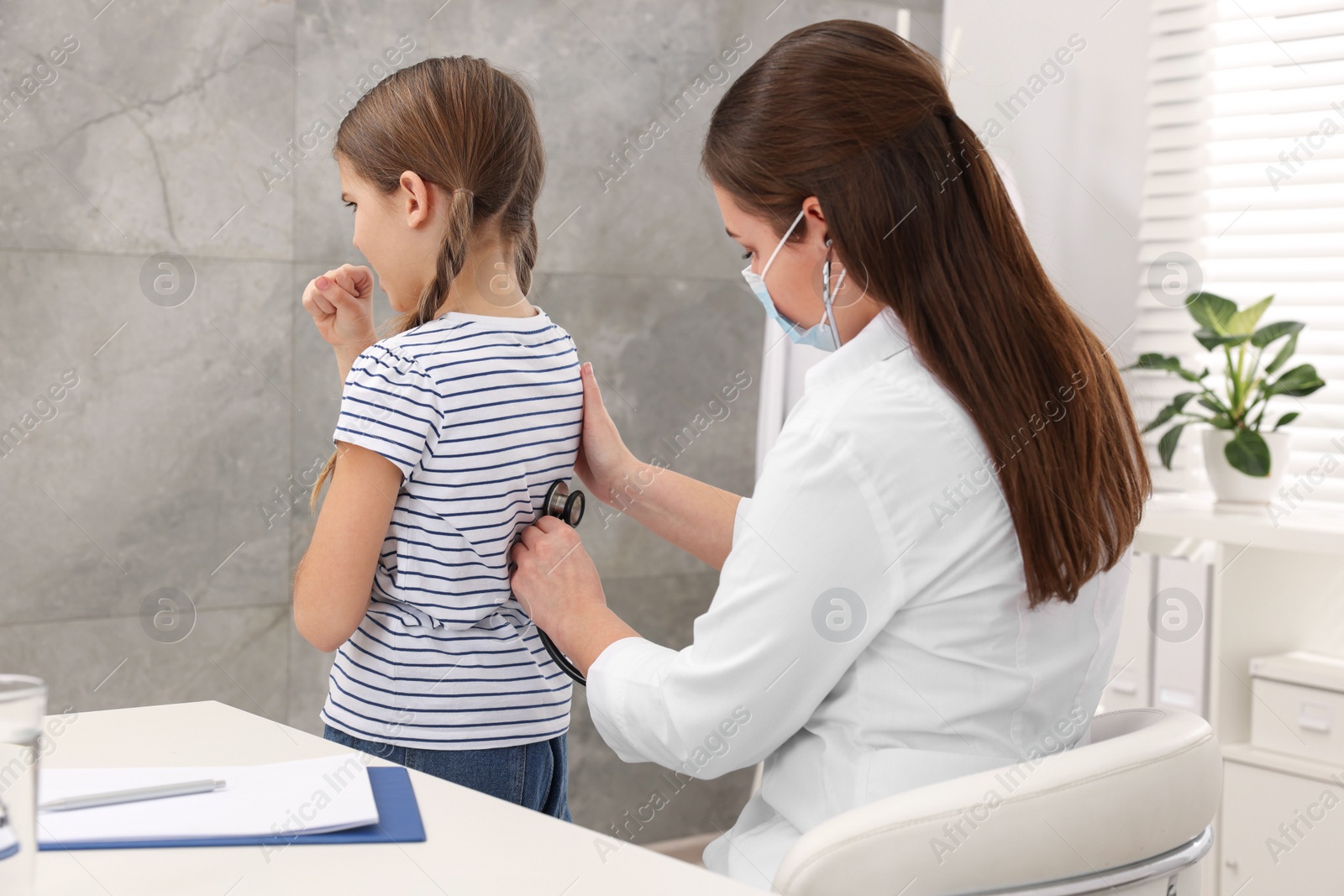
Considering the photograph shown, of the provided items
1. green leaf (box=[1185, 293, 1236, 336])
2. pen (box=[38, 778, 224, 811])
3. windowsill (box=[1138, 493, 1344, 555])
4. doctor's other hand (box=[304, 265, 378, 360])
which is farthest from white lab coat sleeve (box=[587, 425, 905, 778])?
green leaf (box=[1185, 293, 1236, 336])

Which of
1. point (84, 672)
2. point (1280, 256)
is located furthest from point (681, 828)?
point (1280, 256)

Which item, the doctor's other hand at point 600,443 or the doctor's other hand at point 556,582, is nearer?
the doctor's other hand at point 556,582

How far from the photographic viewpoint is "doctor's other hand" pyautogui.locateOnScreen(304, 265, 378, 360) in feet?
4.76

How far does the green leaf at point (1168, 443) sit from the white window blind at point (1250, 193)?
0.19 m

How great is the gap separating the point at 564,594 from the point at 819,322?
14.3 inches

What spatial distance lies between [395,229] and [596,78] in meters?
1.57

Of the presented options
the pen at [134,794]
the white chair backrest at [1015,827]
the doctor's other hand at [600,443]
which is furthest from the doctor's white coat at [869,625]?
the doctor's other hand at [600,443]

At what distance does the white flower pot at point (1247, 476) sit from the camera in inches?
91.1

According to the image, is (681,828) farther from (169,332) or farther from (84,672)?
(169,332)

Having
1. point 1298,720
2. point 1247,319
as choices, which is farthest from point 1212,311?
point 1298,720

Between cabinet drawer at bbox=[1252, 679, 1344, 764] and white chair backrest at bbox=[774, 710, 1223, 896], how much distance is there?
1368mm

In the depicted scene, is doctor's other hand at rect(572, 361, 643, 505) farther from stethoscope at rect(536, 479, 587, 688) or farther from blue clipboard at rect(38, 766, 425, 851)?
blue clipboard at rect(38, 766, 425, 851)

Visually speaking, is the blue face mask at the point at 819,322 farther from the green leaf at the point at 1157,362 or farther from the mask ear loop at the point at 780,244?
the green leaf at the point at 1157,362

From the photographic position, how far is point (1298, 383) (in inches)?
89.3
